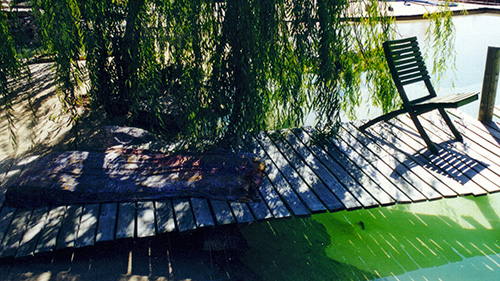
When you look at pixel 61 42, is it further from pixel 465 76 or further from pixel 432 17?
pixel 465 76

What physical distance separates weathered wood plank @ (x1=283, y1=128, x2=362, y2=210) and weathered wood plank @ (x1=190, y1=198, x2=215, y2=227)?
835mm

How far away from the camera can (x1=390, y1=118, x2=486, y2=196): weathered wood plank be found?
3102mm

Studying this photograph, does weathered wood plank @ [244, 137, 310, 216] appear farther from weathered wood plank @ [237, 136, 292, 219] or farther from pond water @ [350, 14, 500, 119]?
pond water @ [350, 14, 500, 119]

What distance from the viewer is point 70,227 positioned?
269 centimetres

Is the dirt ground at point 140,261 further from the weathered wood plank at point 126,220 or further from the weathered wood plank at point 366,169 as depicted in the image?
the weathered wood plank at point 366,169

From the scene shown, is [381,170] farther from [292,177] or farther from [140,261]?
[140,261]

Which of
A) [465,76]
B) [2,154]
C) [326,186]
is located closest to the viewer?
[326,186]

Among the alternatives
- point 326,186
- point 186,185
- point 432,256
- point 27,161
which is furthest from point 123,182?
point 432,256

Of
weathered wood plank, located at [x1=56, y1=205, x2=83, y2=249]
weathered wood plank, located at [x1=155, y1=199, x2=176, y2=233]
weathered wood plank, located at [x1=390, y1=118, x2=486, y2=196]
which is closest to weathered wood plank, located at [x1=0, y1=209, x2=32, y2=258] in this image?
weathered wood plank, located at [x1=56, y1=205, x2=83, y2=249]

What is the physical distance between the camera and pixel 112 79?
4336 mm

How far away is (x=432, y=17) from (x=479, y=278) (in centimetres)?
224

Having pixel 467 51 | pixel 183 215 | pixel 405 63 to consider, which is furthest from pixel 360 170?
pixel 467 51

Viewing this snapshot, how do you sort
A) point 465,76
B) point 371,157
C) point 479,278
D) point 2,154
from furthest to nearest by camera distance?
point 465,76
point 2,154
point 371,157
point 479,278

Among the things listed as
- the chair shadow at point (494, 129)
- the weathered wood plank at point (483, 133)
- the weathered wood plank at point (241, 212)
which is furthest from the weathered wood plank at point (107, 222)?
the chair shadow at point (494, 129)
